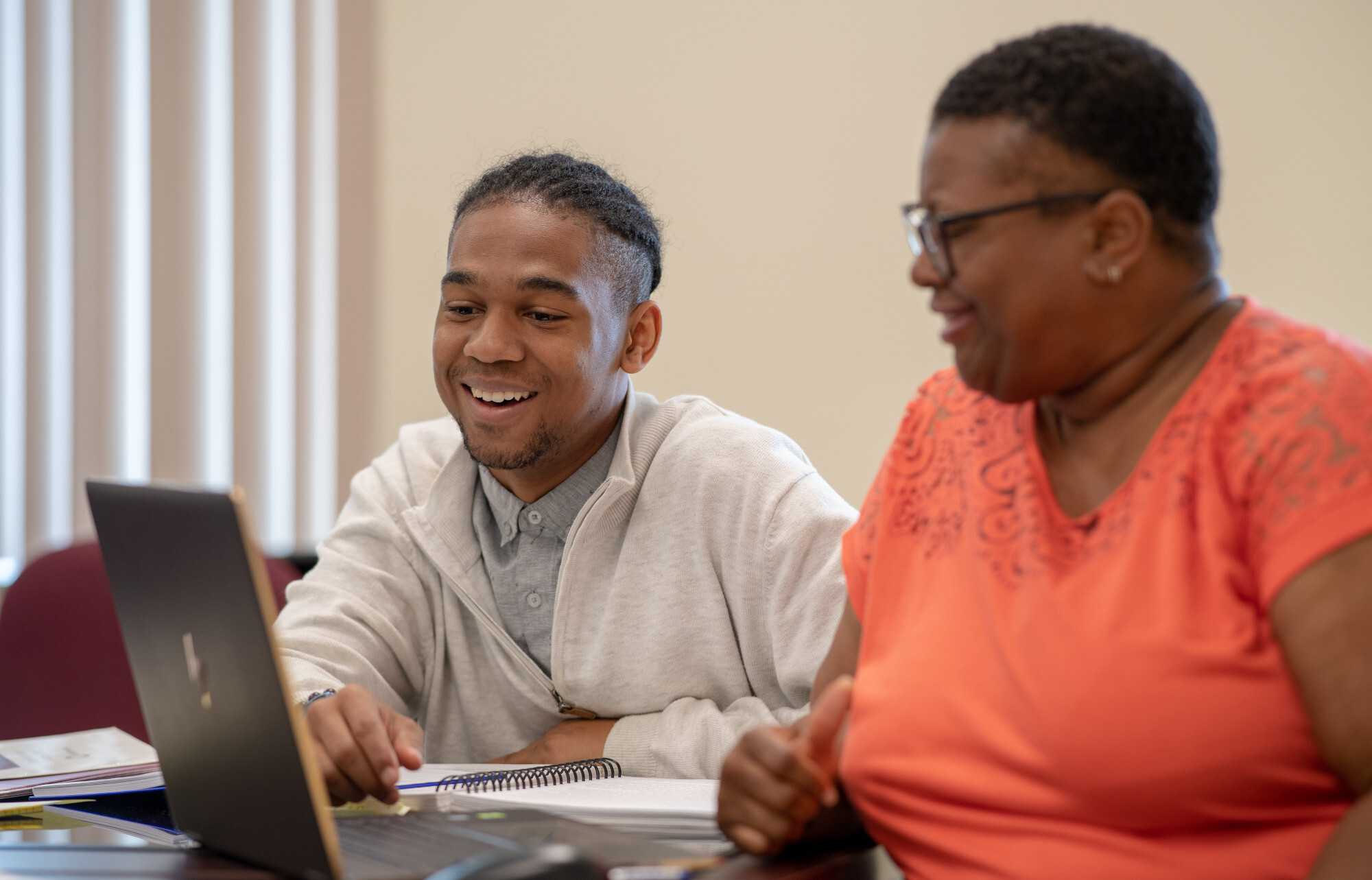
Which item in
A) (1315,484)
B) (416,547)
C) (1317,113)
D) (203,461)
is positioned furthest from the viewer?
(203,461)

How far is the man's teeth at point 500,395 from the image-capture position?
1.67 meters

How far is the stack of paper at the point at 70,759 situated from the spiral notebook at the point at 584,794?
0.94 feet

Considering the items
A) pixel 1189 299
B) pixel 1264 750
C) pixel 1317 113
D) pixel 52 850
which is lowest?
pixel 52 850

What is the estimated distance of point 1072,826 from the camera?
3.08ft

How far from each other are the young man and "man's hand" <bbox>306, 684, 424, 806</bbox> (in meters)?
0.27

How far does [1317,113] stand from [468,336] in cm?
160

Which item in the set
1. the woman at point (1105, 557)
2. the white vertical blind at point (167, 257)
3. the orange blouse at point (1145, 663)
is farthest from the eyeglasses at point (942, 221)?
→ the white vertical blind at point (167, 257)

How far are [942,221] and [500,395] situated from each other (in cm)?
81

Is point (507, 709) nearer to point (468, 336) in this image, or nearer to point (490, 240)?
point (468, 336)

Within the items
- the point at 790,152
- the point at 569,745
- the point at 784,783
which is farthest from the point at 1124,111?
the point at 790,152

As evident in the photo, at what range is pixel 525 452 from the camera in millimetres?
1670

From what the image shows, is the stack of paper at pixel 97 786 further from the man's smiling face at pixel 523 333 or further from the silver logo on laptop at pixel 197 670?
the man's smiling face at pixel 523 333

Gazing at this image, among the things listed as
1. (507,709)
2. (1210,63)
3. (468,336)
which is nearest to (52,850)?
(507,709)

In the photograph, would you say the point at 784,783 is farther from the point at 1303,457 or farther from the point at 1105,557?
the point at 1303,457
